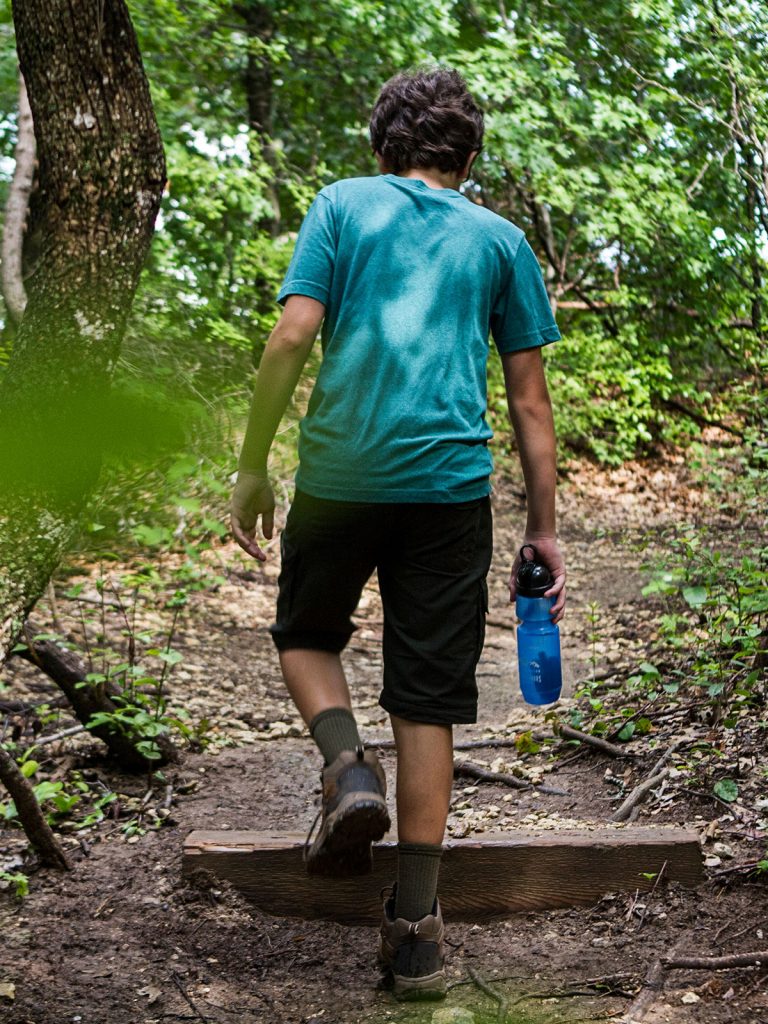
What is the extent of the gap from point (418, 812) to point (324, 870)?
0.81ft

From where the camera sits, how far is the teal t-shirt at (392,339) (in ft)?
7.33

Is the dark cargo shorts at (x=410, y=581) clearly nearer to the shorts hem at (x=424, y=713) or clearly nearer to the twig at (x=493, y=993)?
the shorts hem at (x=424, y=713)

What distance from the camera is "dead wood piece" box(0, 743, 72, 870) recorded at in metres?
2.53

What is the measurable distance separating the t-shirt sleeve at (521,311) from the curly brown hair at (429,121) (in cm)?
27

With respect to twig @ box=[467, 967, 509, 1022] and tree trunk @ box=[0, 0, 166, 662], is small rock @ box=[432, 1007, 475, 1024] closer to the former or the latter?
twig @ box=[467, 967, 509, 1022]

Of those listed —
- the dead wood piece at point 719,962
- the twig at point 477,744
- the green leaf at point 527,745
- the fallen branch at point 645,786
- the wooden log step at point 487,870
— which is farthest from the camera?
the twig at point 477,744

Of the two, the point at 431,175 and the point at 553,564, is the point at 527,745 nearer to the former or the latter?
the point at 553,564

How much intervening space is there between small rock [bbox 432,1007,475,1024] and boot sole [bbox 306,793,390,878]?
35 centimetres

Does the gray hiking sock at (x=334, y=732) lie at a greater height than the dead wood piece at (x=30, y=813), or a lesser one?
greater

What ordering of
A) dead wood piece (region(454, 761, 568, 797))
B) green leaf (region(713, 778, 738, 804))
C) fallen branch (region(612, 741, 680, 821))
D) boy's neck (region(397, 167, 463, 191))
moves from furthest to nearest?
dead wood piece (region(454, 761, 568, 797)) → fallen branch (region(612, 741, 680, 821)) → green leaf (region(713, 778, 738, 804)) → boy's neck (region(397, 167, 463, 191))

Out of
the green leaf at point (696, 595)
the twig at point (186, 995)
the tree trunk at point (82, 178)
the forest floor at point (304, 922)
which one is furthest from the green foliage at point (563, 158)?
the twig at point (186, 995)

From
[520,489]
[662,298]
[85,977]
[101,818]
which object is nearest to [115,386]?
[85,977]

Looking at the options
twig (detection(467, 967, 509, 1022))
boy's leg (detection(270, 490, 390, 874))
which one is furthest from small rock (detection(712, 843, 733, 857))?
boy's leg (detection(270, 490, 390, 874))

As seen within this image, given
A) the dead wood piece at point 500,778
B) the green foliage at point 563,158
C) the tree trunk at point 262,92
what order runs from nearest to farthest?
1. the dead wood piece at point 500,778
2. the green foliage at point 563,158
3. the tree trunk at point 262,92
